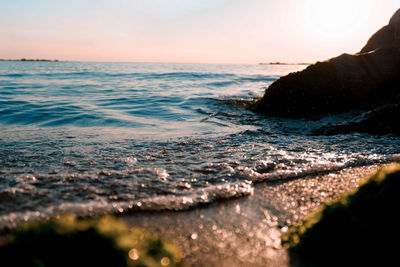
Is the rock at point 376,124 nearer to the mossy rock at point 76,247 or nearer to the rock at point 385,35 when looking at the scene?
the mossy rock at point 76,247

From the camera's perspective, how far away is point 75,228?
59.0 inches

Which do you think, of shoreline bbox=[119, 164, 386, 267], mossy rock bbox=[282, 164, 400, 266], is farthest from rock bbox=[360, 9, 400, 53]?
mossy rock bbox=[282, 164, 400, 266]

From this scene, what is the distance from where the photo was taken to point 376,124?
5125 millimetres

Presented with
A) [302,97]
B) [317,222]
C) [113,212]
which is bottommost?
[113,212]

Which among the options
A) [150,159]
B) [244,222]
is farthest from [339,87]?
[244,222]

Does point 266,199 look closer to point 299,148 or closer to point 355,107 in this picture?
point 299,148

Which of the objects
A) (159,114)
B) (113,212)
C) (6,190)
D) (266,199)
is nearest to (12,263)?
(113,212)

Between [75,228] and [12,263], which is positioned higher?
[75,228]

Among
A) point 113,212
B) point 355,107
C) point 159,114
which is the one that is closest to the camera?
point 113,212

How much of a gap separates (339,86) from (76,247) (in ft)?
24.8

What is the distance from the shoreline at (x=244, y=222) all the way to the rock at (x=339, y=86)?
4.69 m

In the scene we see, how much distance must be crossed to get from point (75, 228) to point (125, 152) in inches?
109

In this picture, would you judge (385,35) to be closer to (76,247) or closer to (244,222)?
(244,222)

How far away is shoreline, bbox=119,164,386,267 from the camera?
1.79 m
